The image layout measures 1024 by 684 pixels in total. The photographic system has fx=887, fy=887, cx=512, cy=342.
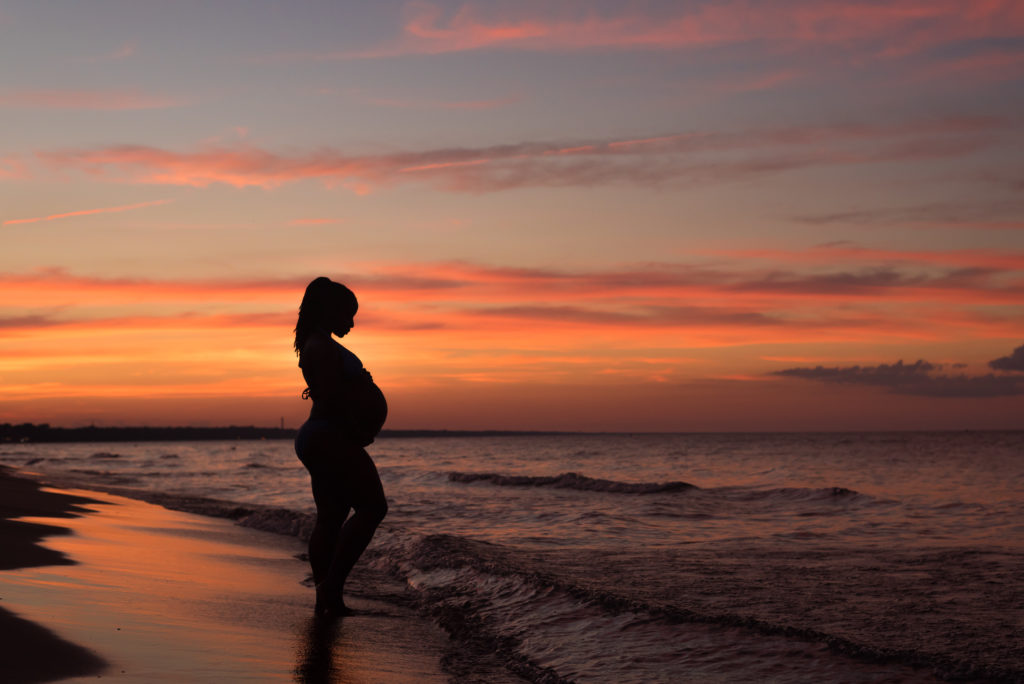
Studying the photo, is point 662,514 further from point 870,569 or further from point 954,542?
point 870,569

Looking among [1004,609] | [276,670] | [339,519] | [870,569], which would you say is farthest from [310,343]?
[870,569]

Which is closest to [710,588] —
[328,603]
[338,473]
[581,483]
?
[328,603]

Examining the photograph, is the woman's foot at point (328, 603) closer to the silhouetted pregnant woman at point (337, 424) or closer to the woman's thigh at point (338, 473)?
the silhouetted pregnant woman at point (337, 424)

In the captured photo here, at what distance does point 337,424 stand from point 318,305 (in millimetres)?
698

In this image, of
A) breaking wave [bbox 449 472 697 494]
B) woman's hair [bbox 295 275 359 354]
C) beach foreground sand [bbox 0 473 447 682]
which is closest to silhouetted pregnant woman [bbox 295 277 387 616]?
woman's hair [bbox 295 275 359 354]

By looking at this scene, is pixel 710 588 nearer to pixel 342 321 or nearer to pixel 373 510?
pixel 373 510

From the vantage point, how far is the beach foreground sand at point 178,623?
3756mm

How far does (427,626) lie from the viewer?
5.75 metres

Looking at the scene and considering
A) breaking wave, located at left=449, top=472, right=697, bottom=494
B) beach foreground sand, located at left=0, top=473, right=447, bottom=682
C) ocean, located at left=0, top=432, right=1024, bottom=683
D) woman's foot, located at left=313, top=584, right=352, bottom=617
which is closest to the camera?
beach foreground sand, located at left=0, top=473, right=447, bottom=682

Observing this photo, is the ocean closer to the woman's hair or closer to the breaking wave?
the woman's hair

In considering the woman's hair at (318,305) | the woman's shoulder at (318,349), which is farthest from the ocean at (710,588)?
the woman's hair at (318,305)

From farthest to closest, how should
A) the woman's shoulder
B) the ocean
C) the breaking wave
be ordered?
the breaking wave
the woman's shoulder
the ocean

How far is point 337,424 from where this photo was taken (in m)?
4.99

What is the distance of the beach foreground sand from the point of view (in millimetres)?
3756
